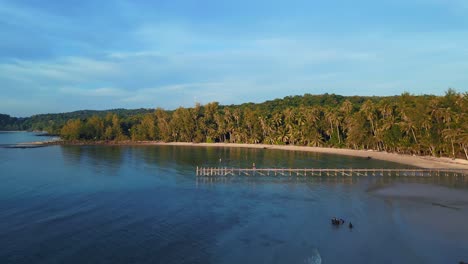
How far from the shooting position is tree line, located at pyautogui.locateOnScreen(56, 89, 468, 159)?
7544cm

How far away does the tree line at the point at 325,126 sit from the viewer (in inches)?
2970

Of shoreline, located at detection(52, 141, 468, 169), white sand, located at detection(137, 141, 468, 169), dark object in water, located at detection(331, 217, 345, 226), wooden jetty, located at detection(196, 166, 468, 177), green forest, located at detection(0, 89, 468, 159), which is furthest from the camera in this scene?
green forest, located at detection(0, 89, 468, 159)

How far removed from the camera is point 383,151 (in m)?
93.6

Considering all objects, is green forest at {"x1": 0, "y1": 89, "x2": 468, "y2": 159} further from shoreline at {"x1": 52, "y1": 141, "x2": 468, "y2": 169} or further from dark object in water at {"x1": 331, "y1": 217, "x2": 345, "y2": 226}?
dark object in water at {"x1": 331, "y1": 217, "x2": 345, "y2": 226}

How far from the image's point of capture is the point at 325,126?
110m

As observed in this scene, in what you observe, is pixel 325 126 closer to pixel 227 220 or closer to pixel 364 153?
pixel 364 153

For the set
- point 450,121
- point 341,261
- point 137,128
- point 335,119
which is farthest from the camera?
point 137,128

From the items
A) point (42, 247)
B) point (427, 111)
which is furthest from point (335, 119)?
point (42, 247)

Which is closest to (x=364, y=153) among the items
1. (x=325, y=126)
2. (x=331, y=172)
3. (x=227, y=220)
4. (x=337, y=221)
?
(x=325, y=126)

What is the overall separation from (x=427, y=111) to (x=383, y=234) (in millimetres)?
55633

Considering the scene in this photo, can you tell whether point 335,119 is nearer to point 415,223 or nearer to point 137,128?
point 415,223

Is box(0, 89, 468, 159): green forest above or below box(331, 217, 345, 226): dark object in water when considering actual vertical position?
above

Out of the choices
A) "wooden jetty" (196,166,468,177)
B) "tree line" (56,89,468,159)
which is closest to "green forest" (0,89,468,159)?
"tree line" (56,89,468,159)

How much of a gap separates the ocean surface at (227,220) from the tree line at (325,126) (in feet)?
67.6
